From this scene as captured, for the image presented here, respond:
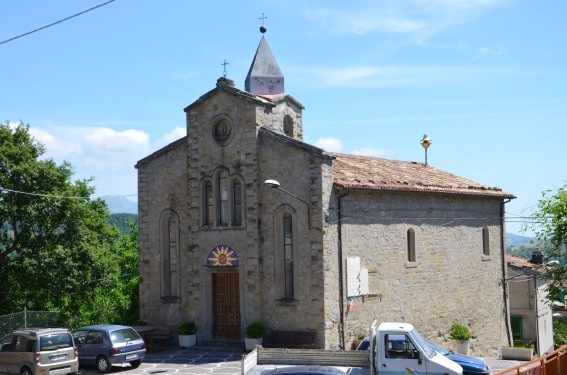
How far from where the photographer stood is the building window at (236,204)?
80.3ft

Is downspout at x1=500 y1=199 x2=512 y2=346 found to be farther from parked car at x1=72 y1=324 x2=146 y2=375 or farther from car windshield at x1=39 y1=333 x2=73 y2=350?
car windshield at x1=39 y1=333 x2=73 y2=350

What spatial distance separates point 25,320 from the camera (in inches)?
1017

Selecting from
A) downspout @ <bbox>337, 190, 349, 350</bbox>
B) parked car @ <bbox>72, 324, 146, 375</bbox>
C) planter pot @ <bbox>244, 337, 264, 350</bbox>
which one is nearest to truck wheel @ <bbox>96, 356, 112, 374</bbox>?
parked car @ <bbox>72, 324, 146, 375</bbox>

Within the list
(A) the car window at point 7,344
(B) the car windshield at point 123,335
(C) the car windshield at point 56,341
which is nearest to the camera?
(C) the car windshield at point 56,341

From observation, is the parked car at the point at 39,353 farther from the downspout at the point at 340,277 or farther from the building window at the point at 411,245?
the building window at the point at 411,245

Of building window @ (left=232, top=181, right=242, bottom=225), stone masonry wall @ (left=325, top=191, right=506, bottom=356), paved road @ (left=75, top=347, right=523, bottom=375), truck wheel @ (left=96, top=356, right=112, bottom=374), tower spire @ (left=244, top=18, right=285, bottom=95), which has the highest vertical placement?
tower spire @ (left=244, top=18, right=285, bottom=95)

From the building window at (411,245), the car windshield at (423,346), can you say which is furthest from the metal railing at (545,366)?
the building window at (411,245)

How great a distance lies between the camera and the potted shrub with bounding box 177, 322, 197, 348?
962 inches

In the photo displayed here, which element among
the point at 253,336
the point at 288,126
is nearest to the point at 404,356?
the point at 253,336

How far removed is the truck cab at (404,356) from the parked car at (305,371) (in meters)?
1.51

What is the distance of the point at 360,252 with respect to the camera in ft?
78.0

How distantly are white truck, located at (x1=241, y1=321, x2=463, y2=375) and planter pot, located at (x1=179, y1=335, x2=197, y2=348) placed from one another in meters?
9.30

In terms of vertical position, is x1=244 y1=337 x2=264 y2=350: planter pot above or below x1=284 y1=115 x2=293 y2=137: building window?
below

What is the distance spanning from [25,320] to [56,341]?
290 inches
